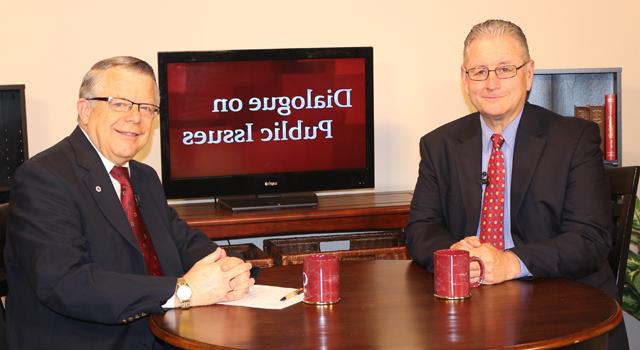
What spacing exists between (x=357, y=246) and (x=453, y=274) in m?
2.01

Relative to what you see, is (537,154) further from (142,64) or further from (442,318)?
(142,64)

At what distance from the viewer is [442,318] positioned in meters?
2.17

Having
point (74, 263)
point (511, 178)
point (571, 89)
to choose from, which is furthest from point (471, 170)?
point (571, 89)

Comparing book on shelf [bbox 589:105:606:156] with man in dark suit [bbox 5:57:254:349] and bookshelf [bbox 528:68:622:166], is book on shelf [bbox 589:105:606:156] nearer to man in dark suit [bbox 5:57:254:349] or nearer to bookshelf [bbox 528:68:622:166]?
bookshelf [bbox 528:68:622:166]

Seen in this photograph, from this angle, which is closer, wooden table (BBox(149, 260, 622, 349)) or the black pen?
wooden table (BBox(149, 260, 622, 349))

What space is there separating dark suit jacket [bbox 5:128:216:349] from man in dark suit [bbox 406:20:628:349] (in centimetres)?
86

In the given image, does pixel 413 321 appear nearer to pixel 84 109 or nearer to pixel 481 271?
pixel 481 271

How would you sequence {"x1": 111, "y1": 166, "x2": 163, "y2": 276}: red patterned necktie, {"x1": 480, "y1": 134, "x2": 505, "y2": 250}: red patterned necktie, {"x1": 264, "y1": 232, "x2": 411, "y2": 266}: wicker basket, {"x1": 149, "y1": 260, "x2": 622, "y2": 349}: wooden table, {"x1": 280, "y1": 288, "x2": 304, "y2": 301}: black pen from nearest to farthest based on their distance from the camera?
{"x1": 149, "y1": 260, "x2": 622, "y2": 349}: wooden table → {"x1": 280, "y1": 288, "x2": 304, "y2": 301}: black pen → {"x1": 111, "y1": 166, "x2": 163, "y2": 276}: red patterned necktie → {"x1": 480, "y1": 134, "x2": 505, "y2": 250}: red patterned necktie → {"x1": 264, "y1": 232, "x2": 411, "y2": 266}: wicker basket

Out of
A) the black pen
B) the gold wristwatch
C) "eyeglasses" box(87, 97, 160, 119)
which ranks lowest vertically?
the black pen

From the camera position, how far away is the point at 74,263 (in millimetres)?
2318

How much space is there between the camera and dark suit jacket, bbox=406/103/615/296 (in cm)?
268

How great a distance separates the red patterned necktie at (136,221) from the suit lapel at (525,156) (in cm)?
106

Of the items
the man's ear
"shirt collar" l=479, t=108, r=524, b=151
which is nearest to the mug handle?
"shirt collar" l=479, t=108, r=524, b=151

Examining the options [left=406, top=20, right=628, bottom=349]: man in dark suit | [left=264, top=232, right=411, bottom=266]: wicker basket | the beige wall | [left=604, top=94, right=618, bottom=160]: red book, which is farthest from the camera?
[left=604, top=94, right=618, bottom=160]: red book
